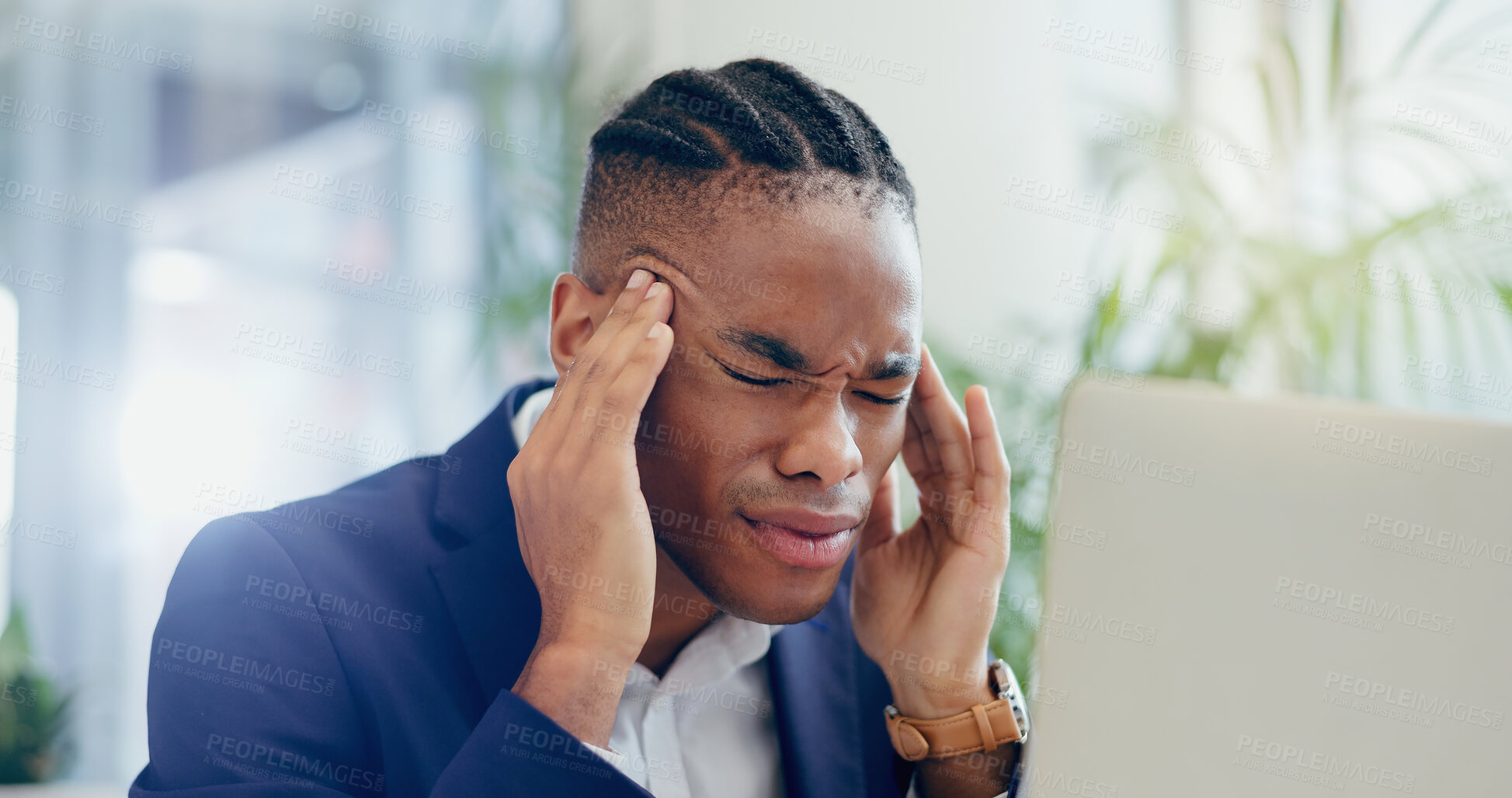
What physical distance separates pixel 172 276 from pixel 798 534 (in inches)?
91.2

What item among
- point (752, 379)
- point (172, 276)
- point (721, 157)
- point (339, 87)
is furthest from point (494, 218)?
point (752, 379)

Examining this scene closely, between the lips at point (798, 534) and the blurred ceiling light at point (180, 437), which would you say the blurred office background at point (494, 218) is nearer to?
the blurred ceiling light at point (180, 437)

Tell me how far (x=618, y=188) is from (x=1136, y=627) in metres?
0.76

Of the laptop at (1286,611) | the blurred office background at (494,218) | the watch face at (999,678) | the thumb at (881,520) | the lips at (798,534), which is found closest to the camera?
the laptop at (1286,611)

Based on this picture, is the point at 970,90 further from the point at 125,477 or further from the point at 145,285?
the point at 125,477

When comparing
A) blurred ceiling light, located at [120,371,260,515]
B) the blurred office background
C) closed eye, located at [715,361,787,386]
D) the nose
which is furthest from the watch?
blurred ceiling light, located at [120,371,260,515]

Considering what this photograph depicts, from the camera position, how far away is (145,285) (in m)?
2.62

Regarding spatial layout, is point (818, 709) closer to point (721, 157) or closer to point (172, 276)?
point (721, 157)

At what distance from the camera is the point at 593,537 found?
0.95 meters

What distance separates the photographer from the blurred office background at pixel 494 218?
2.20 meters

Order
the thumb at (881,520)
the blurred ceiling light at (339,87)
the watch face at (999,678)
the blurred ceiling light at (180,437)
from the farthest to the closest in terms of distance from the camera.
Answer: the blurred ceiling light at (339,87)
the blurred ceiling light at (180,437)
the thumb at (881,520)
the watch face at (999,678)

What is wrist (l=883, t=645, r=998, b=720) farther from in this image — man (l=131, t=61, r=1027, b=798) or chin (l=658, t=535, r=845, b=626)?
chin (l=658, t=535, r=845, b=626)

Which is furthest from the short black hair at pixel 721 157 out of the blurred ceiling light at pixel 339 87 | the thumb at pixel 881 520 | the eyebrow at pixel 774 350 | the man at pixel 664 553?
the blurred ceiling light at pixel 339 87

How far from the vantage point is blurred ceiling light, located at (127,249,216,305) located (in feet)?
8.60
